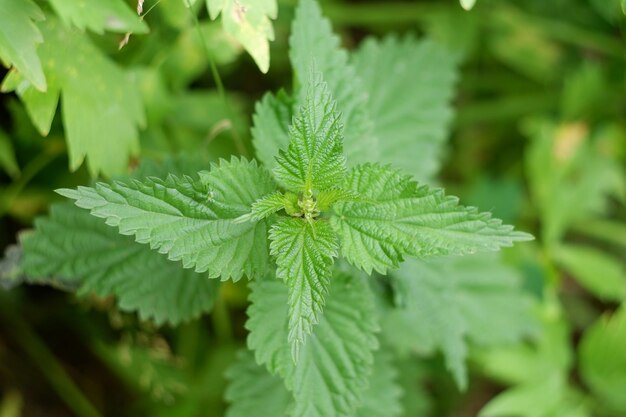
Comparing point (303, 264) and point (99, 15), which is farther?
point (99, 15)

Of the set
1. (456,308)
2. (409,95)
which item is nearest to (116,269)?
(456,308)

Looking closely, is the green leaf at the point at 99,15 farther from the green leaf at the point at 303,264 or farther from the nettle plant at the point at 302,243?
the green leaf at the point at 303,264

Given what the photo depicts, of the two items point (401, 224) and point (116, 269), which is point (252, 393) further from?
point (401, 224)

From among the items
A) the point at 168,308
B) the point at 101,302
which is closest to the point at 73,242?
the point at 168,308

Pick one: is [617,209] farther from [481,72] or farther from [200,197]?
[200,197]

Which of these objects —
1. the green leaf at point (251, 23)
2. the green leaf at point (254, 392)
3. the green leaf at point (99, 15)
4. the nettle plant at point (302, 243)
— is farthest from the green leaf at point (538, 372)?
the green leaf at point (99, 15)

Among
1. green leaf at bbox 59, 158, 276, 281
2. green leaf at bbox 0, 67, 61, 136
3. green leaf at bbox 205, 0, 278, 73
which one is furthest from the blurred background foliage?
green leaf at bbox 59, 158, 276, 281
